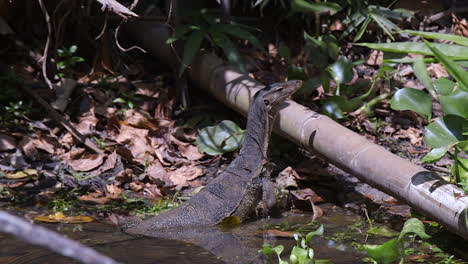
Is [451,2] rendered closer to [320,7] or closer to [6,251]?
[320,7]

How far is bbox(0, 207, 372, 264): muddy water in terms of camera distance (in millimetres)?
3191

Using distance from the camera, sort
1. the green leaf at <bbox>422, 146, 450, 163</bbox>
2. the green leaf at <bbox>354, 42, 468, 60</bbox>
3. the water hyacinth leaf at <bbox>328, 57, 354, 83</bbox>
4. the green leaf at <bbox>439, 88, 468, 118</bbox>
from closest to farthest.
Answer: the green leaf at <bbox>422, 146, 450, 163</bbox> < the green leaf at <bbox>439, 88, 468, 118</bbox> < the green leaf at <bbox>354, 42, 468, 60</bbox> < the water hyacinth leaf at <bbox>328, 57, 354, 83</bbox>

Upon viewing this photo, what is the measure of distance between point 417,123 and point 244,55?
1.99 metres

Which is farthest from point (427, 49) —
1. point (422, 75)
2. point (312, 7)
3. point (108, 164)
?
point (108, 164)

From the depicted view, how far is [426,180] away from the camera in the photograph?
3361 millimetres

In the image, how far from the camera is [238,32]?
5520 mm

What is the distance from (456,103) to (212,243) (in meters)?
1.69

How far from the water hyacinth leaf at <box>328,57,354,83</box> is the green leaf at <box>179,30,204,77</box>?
4.01 feet

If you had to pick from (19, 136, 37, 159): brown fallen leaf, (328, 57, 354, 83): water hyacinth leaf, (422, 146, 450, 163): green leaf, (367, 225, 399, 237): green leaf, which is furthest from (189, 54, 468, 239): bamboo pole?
(19, 136, 37, 159): brown fallen leaf

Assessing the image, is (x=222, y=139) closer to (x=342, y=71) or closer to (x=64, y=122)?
(x=342, y=71)

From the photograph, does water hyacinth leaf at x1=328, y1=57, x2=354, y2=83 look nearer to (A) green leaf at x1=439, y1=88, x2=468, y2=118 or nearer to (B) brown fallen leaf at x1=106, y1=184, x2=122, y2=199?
(A) green leaf at x1=439, y1=88, x2=468, y2=118

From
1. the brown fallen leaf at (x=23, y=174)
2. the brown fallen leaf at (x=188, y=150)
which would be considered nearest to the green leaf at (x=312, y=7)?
the brown fallen leaf at (x=188, y=150)

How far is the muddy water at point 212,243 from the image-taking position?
3.19 meters

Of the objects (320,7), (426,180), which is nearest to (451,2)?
(320,7)
